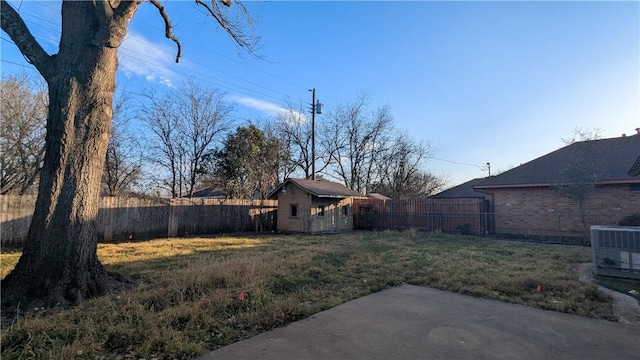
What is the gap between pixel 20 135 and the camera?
13641mm

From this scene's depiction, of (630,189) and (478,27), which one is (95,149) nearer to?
(478,27)

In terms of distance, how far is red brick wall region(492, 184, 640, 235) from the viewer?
13250 millimetres

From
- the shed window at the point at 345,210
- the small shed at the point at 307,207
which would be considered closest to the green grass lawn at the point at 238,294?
the small shed at the point at 307,207

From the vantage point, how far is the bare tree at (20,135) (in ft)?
42.8

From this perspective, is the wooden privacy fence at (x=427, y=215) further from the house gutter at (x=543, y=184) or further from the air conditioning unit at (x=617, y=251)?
the air conditioning unit at (x=617, y=251)

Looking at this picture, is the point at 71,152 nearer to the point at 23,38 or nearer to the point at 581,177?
the point at 23,38

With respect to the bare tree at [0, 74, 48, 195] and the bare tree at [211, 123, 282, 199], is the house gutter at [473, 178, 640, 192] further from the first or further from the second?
the bare tree at [0, 74, 48, 195]

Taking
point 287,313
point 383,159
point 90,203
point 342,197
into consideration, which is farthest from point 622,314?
point 383,159

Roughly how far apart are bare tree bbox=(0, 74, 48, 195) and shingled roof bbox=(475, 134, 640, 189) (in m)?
21.1

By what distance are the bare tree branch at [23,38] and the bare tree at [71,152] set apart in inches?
0.4

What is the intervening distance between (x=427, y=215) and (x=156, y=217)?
13.7 metres

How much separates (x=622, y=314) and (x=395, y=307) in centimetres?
297

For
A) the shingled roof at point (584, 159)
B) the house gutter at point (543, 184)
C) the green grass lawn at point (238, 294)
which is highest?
the shingled roof at point (584, 159)

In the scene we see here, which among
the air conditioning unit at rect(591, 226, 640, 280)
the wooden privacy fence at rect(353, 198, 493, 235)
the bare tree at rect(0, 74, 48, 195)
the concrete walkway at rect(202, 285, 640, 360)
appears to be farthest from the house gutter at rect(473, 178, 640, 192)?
the bare tree at rect(0, 74, 48, 195)
